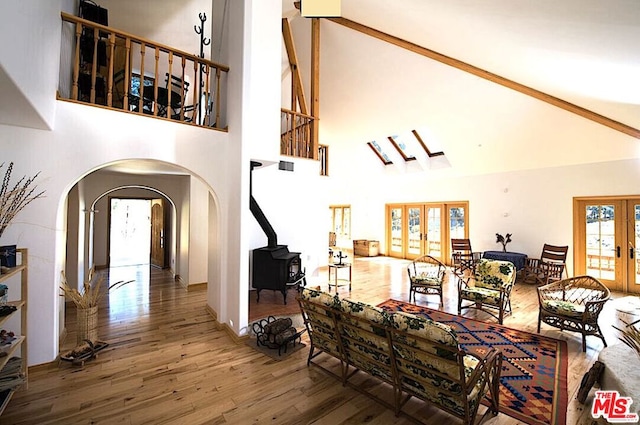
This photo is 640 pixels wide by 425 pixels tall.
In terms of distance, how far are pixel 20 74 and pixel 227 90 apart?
2554 millimetres

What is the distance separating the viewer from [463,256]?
26.1ft

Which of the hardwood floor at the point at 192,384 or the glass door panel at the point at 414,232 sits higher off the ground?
the glass door panel at the point at 414,232

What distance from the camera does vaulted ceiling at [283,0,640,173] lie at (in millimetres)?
2791

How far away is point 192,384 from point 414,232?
8.83 m

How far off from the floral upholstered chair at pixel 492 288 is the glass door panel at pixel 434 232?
4.58 m

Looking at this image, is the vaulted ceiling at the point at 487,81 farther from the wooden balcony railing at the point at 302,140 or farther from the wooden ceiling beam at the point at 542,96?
the wooden balcony railing at the point at 302,140

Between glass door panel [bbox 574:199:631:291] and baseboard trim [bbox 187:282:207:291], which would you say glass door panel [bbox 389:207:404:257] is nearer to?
glass door panel [bbox 574:199:631:291]

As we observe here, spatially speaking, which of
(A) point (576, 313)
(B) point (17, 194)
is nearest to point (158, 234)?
(B) point (17, 194)

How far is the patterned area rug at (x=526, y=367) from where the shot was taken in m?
2.40

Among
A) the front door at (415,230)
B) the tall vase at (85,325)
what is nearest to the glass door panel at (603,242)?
the front door at (415,230)

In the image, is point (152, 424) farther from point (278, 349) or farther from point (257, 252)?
point (257, 252)

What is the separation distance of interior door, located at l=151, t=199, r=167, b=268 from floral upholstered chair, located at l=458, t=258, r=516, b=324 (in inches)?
296

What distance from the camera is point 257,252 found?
4.88 meters

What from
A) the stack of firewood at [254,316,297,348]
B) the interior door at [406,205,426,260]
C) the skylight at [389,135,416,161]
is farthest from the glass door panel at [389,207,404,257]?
the stack of firewood at [254,316,297,348]
